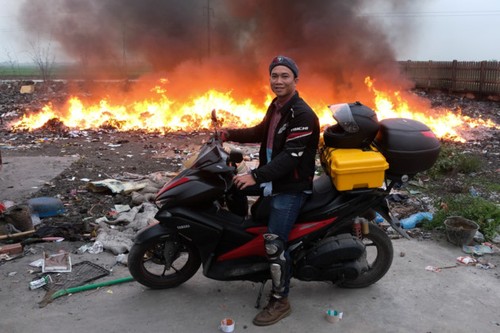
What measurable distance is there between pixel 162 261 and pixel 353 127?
6.35ft

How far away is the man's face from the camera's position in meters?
3.00

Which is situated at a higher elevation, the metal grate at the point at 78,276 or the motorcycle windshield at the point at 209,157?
the motorcycle windshield at the point at 209,157

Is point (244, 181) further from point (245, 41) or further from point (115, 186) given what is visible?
point (245, 41)

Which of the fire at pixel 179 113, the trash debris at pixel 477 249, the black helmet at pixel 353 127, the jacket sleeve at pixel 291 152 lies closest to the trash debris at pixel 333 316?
the jacket sleeve at pixel 291 152

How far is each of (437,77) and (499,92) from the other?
389 centimetres

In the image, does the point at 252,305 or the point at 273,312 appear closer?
the point at 273,312

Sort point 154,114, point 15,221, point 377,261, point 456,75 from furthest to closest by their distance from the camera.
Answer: point 456,75
point 154,114
point 15,221
point 377,261

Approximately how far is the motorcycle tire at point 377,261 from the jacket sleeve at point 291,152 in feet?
3.51

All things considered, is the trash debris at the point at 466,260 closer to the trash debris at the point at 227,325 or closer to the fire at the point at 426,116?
the trash debris at the point at 227,325

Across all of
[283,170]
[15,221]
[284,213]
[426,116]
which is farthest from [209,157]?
[426,116]

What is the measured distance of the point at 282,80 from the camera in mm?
2994

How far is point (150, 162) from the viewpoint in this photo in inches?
333

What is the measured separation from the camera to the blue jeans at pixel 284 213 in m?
3.07

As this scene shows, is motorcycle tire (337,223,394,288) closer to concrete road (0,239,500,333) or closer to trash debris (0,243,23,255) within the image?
concrete road (0,239,500,333)
